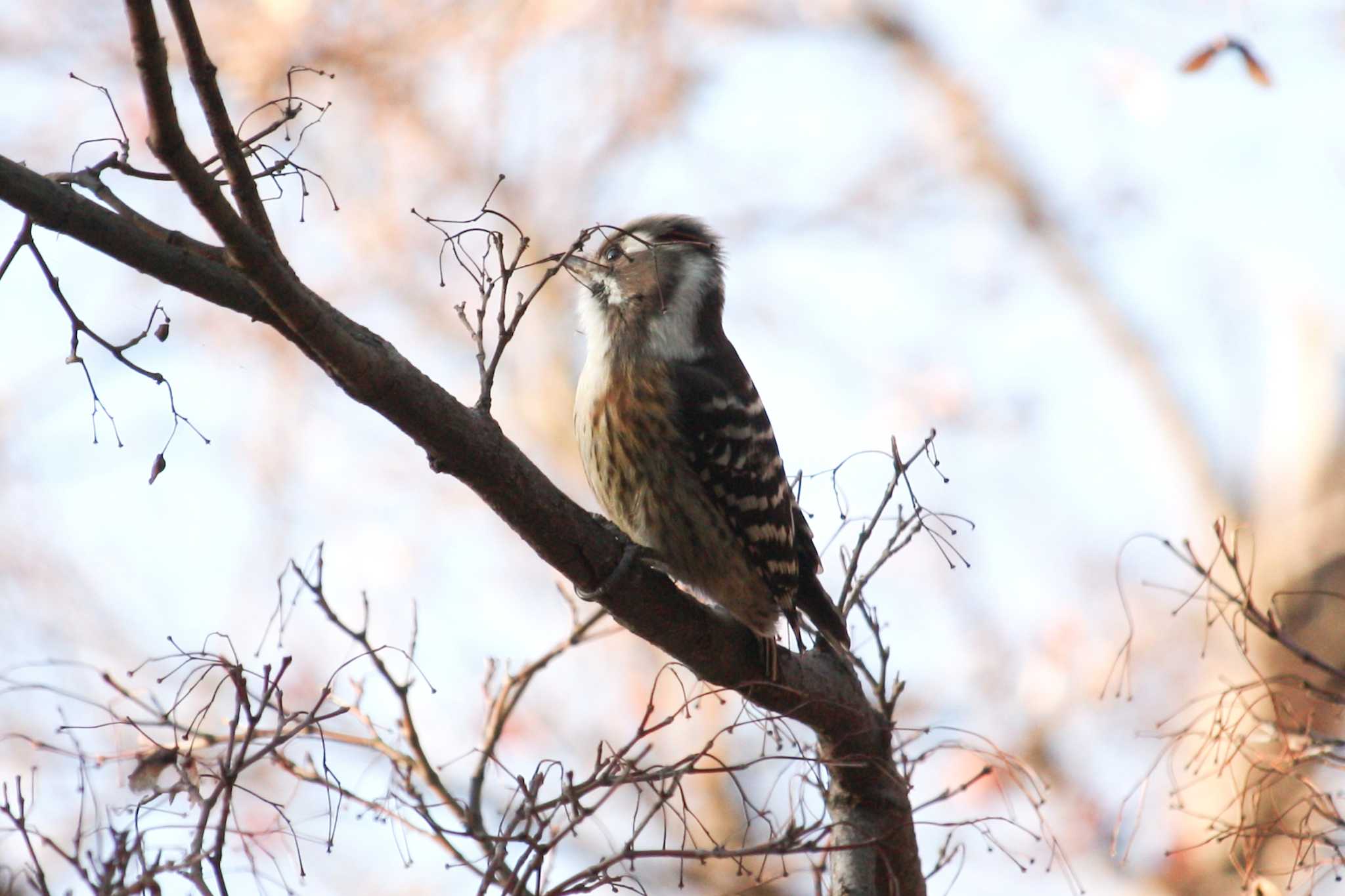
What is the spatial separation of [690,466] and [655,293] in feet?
2.73

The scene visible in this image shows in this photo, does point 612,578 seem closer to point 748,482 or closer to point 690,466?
point 690,466

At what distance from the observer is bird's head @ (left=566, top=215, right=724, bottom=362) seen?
502 cm

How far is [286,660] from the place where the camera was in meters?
2.58

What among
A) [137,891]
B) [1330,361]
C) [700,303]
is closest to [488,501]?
[137,891]

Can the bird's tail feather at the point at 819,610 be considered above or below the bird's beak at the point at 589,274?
below

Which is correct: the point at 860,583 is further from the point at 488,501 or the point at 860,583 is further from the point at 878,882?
the point at 488,501

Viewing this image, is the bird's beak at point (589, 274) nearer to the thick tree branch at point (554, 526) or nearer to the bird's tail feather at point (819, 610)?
the bird's tail feather at point (819, 610)

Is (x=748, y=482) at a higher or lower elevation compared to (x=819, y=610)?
higher

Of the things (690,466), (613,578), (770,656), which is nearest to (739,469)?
(690,466)

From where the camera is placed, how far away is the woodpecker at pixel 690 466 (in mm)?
4617

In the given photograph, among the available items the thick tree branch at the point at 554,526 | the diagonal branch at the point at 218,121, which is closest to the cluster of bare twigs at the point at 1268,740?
the thick tree branch at the point at 554,526

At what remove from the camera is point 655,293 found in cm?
514

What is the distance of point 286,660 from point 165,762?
361mm

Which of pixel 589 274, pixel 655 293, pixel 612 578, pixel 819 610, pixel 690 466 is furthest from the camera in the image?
pixel 589 274
